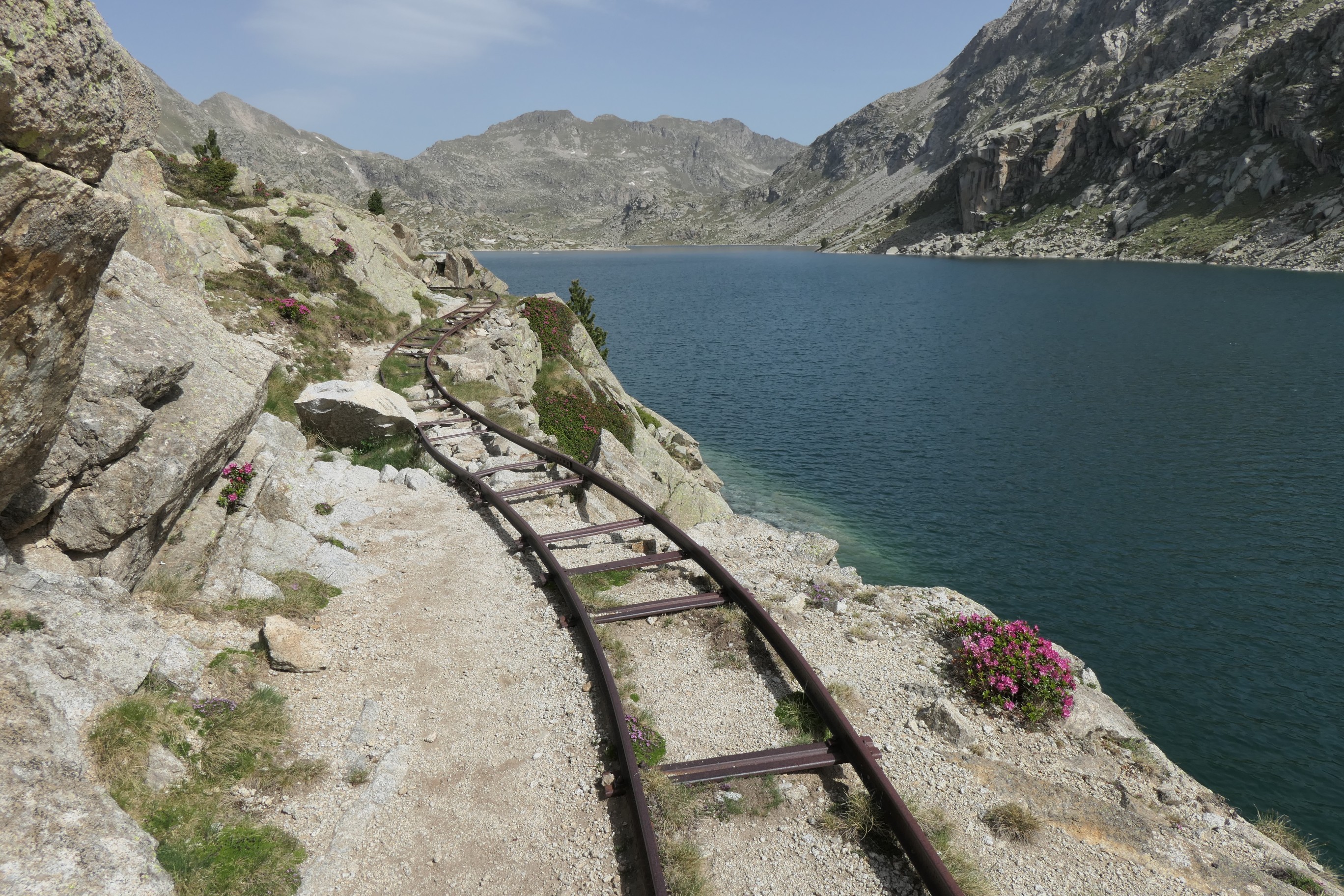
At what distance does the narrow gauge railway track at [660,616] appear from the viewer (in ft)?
21.2

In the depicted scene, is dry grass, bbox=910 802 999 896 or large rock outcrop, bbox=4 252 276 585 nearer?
dry grass, bbox=910 802 999 896

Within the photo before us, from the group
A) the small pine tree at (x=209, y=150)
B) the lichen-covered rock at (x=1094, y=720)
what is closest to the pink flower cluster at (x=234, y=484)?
the lichen-covered rock at (x=1094, y=720)

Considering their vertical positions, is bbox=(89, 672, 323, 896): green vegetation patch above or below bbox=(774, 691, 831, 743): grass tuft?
above

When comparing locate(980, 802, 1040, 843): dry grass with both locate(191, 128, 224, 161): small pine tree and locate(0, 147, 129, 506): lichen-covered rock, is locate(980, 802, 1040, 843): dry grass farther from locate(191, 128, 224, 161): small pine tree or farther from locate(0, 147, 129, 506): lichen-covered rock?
locate(191, 128, 224, 161): small pine tree

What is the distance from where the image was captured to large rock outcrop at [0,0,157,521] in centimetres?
494

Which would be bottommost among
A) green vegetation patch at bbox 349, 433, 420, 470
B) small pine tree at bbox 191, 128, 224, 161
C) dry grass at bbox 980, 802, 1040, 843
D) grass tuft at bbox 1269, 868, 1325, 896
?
grass tuft at bbox 1269, 868, 1325, 896

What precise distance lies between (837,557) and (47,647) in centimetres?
2387

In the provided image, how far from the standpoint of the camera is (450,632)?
1049 cm

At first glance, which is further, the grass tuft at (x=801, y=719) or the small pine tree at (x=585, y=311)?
the small pine tree at (x=585, y=311)

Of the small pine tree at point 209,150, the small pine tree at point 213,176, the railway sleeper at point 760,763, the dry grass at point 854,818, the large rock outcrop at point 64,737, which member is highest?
the small pine tree at point 209,150

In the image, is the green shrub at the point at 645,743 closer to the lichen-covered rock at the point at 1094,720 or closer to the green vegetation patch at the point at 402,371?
the lichen-covered rock at the point at 1094,720

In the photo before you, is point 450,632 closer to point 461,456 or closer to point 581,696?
point 581,696

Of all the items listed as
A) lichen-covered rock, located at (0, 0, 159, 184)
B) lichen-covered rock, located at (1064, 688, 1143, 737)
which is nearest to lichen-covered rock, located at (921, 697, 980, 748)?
lichen-covered rock, located at (1064, 688, 1143, 737)

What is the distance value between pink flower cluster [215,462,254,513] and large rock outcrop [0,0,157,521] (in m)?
4.53
